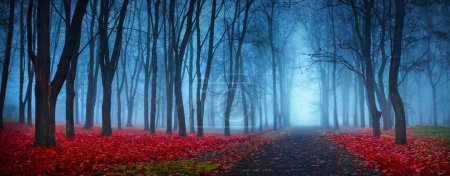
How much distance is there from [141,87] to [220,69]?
2989cm

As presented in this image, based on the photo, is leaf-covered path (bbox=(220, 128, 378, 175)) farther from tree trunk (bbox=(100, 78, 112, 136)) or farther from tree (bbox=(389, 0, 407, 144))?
tree trunk (bbox=(100, 78, 112, 136))

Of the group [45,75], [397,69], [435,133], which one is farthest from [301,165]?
[435,133]

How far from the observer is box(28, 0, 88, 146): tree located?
1184 cm

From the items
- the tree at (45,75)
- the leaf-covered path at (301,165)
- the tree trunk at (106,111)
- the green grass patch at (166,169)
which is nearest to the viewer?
the green grass patch at (166,169)

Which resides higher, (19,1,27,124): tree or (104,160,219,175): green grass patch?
(19,1,27,124): tree

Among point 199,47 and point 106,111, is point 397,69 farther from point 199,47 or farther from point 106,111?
point 106,111

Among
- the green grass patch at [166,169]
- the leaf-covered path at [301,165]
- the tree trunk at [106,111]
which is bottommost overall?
the leaf-covered path at [301,165]

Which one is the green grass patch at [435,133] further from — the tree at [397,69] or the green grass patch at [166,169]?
the green grass patch at [166,169]

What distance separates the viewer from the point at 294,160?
11.1 metres

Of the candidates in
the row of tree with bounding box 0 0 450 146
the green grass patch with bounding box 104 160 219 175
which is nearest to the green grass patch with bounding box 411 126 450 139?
the row of tree with bounding box 0 0 450 146

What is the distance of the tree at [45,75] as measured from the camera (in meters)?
11.8

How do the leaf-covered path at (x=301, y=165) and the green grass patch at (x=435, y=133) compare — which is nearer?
the leaf-covered path at (x=301, y=165)

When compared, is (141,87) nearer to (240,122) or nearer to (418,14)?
(240,122)

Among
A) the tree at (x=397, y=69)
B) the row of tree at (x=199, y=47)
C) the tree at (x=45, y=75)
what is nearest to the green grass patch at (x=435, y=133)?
the row of tree at (x=199, y=47)
